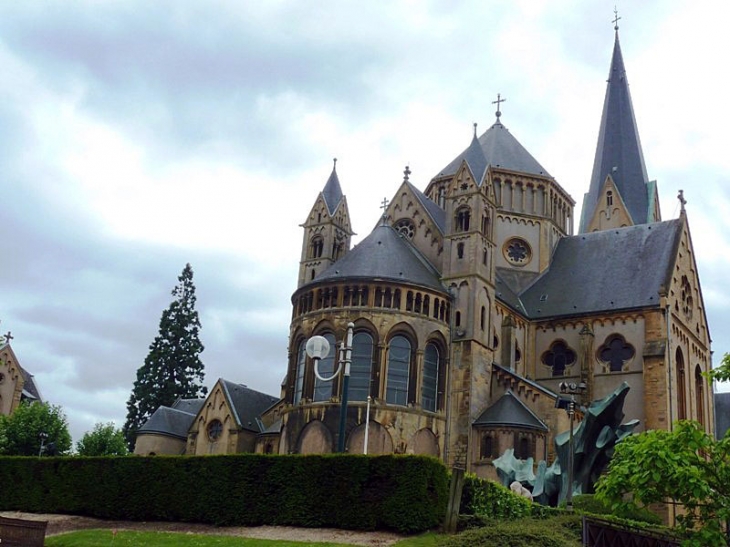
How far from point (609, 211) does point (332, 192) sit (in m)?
30.1

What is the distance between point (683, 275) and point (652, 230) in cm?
419

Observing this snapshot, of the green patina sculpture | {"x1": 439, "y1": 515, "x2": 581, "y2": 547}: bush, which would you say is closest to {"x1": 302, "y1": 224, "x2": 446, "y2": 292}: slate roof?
the green patina sculpture

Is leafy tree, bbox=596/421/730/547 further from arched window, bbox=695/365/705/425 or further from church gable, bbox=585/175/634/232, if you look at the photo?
church gable, bbox=585/175/634/232

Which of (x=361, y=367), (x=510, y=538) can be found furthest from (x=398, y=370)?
(x=510, y=538)

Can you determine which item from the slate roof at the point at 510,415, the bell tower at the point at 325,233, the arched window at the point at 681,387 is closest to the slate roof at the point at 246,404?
the bell tower at the point at 325,233

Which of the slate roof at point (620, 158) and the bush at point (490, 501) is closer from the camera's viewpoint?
the bush at point (490, 501)

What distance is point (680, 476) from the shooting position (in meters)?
19.9

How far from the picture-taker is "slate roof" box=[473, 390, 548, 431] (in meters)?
48.9

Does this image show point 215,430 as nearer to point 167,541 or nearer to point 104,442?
point 104,442

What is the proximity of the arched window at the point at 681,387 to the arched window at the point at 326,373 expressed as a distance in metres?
23.9

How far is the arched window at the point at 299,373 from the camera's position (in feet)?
164

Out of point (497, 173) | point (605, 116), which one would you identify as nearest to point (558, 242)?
Result: point (497, 173)

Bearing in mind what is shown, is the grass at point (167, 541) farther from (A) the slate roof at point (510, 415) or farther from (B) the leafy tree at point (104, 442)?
(B) the leafy tree at point (104, 442)

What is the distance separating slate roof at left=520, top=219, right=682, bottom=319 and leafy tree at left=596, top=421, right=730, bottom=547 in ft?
119
